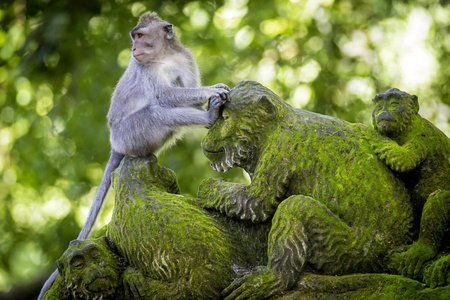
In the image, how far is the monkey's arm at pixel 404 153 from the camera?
3279mm

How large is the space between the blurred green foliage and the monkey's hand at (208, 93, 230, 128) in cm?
289

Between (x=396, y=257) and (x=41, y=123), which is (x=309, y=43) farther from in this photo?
(x=396, y=257)

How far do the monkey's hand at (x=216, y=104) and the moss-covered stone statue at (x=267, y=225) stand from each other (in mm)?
191

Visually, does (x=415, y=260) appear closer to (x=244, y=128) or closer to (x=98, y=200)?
(x=244, y=128)

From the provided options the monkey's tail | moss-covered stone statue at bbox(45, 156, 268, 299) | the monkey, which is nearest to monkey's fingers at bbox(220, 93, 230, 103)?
the monkey

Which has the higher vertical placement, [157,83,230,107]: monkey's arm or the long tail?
[157,83,230,107]: monkey's arm

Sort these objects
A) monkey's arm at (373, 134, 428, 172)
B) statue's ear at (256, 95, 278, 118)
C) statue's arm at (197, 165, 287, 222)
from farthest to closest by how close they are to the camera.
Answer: statue's ear at (256, 95, 278, 118) → statue's arm at (197, 165, 287, 222) → monkey's arm at (373, 134, 428, 172)

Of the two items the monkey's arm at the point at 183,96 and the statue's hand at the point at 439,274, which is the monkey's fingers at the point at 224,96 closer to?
the monkey's arm at the point at 183,96

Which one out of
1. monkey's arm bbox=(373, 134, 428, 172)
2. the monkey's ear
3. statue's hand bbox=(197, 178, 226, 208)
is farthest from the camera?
the monkey's ear

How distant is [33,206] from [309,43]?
14.1 feet

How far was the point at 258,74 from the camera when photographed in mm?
7535

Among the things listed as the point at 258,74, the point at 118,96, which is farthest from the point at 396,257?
the point at 258,74

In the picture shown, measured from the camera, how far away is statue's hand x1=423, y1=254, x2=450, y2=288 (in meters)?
2.87

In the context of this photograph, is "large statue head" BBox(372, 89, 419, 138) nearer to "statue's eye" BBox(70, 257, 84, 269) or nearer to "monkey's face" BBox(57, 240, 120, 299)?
"monkey's face" BBox(57, 240, 120, 299)
